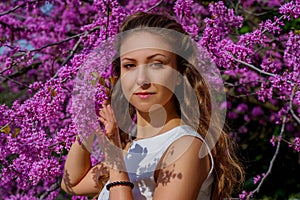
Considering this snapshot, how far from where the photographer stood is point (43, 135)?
3.04 m

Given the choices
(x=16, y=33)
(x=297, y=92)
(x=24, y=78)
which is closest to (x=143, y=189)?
(x=297, y=92)

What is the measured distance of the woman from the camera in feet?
7.48

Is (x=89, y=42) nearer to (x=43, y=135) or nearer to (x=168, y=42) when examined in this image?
(x=43, y=135)

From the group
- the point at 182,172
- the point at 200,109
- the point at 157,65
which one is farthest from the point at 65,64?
the point at 182,172

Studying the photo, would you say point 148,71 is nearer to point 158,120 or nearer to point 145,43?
point 145,43

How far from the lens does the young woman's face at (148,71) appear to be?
7.84ft

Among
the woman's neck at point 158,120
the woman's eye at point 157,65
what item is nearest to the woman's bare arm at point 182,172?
the woman's neck at point 158,120

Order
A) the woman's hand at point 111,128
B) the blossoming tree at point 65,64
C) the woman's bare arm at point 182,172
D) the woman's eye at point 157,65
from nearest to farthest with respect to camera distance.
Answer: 1. the woman's bare arm at point 182,172
2. the woman's hand at point 111,128
3. the woman's eye at point 157,65
4. the blossoming tree at point 65,64

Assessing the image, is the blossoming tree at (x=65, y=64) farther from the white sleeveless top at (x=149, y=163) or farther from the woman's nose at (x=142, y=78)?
the white sleeveless top at (x=149, y=163)

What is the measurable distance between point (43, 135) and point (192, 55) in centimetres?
93

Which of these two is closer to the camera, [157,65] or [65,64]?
[157,65]

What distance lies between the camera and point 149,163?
2400mm

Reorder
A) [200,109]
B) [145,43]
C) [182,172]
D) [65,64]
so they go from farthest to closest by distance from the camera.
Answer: [65,64] → [200,109] → [145,43] → [182,172]

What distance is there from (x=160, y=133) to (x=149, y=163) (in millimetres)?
191
